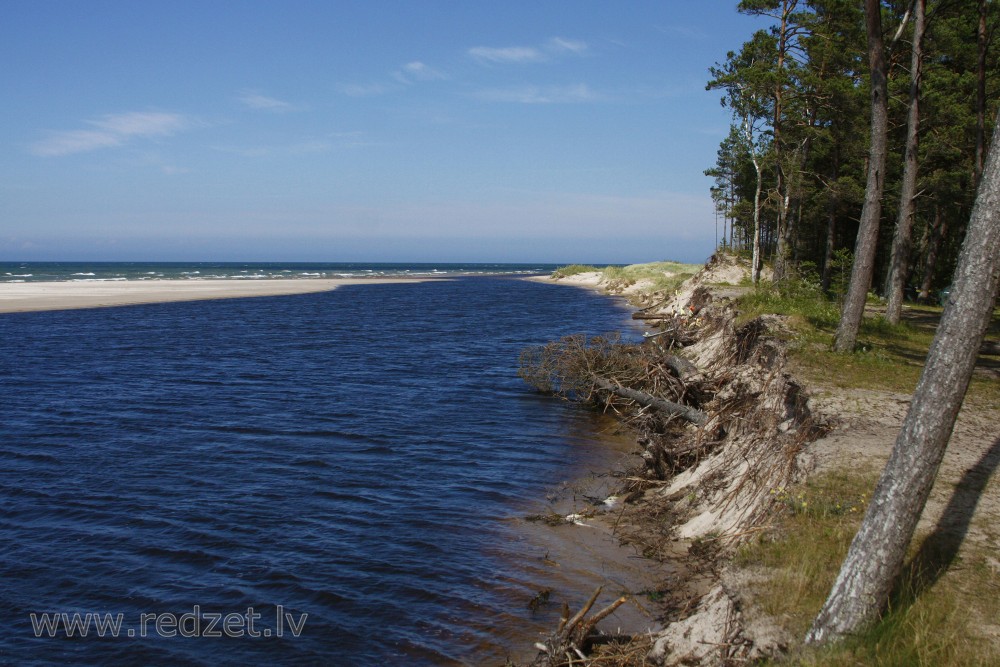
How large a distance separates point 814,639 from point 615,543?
187 inches

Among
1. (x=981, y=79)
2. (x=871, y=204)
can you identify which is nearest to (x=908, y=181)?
(x=981, y=79)

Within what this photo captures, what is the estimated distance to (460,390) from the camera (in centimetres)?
2234

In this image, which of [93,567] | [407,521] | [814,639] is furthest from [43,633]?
[814,639]

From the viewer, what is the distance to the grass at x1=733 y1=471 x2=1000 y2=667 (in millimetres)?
5230

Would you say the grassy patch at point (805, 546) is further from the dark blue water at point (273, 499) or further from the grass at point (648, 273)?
the grass at point (648, 273)

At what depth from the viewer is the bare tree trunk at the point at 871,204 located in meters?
13.5

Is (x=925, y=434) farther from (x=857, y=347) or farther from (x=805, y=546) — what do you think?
(x=857, y=347)

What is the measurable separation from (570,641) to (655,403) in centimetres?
960

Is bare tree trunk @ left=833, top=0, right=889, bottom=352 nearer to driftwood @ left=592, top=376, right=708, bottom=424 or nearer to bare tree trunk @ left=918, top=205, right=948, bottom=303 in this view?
driftwood @ left=592, top=376, right=708, bottom=424

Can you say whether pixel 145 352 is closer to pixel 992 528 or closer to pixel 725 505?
pixel 725 505

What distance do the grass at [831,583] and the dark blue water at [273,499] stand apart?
10.1 feet

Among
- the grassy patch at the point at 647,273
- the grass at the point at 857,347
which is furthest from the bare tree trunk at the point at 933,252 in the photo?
the grassy patch at the point at 647,273

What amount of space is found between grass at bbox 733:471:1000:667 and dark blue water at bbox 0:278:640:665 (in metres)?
3.07

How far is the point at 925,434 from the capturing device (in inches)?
211
